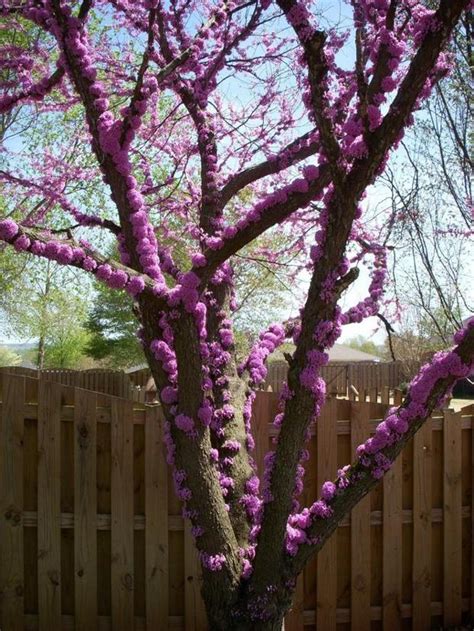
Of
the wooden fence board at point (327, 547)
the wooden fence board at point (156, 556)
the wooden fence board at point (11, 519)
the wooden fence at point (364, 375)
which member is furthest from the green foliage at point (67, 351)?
the wooden fence board at point (327, 547)

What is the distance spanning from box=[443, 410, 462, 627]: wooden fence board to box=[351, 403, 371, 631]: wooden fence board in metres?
0.59

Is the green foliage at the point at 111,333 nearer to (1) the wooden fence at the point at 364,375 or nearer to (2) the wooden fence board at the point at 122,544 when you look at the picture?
(1) the wooden fence at the point at 364,375

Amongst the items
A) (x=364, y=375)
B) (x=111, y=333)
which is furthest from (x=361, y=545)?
(x=111, y=333)

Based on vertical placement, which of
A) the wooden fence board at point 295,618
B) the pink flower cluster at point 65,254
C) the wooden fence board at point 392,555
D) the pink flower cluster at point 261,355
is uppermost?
the pink flower cluster at point 65,254

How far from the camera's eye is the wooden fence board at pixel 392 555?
4.28 meters

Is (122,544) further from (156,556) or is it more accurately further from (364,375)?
(364,375)

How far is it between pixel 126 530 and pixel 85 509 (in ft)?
0.97

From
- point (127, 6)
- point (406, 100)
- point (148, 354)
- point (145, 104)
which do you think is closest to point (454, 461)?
point (148, 354)

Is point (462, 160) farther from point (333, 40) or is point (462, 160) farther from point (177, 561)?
point (177, 561)

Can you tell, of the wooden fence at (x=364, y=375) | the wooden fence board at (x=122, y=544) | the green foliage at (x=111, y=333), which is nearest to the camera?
the wooden fence board at (x=122, y=544)

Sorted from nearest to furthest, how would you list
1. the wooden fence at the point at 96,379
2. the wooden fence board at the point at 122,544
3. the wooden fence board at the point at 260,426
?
the wooden fence board at the point at 122,544
the wooden fence board at the point at 260,426
the wooden fence at the point at 96,379

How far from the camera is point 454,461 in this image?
14.5ft

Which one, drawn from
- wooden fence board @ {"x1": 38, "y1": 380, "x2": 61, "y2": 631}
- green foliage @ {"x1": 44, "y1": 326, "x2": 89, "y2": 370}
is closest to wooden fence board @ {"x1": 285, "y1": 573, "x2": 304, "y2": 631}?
wooden fence board @ {"x1": 38, "y1": 380, "x2": 61, "y2": 631}

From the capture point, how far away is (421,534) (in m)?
4.35
